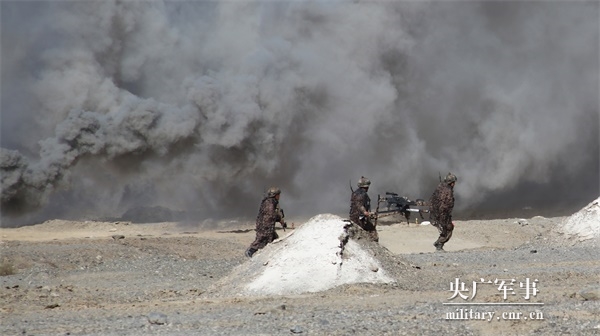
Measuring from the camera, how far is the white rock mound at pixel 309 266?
1276 centimetres

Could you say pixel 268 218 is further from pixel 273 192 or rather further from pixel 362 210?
pixel 362 210

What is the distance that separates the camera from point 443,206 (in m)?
18.9

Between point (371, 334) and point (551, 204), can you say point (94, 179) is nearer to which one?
point (551, 204)

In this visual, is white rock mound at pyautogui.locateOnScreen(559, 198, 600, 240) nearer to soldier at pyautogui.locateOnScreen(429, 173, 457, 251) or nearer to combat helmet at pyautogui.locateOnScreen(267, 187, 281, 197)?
soldier at pyautogui.locateOnScreen(429, 173, 457, 251)

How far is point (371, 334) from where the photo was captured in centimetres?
945

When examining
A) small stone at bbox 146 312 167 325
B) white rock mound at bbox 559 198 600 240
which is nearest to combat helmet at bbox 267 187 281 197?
small stone at bbox 146 312 167 325

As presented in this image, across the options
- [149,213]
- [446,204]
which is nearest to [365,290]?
[446,204]

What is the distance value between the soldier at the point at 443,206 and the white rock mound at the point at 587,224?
104 inches

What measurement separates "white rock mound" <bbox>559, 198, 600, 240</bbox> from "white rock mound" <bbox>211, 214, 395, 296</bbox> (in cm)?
773

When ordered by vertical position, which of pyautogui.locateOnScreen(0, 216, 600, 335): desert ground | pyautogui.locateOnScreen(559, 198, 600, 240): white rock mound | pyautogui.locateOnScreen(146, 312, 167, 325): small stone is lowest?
pyautogui.locateOnScreen(146, 312, 167, 325): small stone

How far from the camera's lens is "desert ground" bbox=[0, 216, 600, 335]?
9.97 metres

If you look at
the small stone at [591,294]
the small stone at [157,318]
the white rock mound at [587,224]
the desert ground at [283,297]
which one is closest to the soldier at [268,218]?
the desert ground at [283,297]

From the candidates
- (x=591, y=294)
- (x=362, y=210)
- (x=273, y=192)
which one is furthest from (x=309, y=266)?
(x=362, y=210)

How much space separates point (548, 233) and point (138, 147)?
12.8 m
